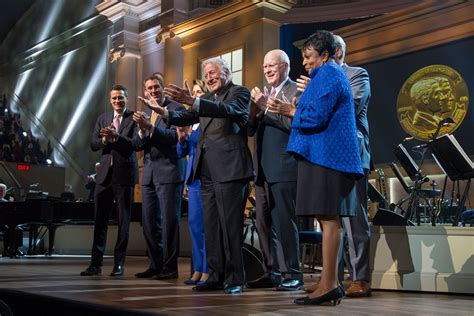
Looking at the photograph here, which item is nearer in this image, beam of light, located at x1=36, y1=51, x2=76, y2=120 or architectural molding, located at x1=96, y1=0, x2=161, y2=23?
architectural molding, located at x1=96, y1=0, x2=161, y2=23

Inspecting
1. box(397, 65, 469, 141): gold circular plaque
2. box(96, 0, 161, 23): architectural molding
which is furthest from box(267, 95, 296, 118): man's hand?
box(96, 0, 161, 23): architectural molding

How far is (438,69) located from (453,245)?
6.15 metres

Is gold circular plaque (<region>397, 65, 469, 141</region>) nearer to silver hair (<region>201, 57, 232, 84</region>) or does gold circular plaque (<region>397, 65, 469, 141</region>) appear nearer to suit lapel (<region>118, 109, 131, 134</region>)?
suit lapel (<region>118, 109, 131, 134</region>)

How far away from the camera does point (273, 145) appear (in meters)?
3.27

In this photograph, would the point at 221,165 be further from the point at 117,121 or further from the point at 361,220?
the point at 117,121

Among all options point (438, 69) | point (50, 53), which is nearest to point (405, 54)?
point (438, 69)

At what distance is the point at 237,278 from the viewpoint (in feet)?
10.1

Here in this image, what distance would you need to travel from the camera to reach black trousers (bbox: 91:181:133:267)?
13.6ft

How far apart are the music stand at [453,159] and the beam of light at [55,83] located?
37.1ft

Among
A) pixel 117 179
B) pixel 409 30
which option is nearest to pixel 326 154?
pixel 117 179

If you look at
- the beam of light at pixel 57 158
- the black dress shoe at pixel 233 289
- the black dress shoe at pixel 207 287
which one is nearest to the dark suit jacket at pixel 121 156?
the black dress shoe at pixel 207 287

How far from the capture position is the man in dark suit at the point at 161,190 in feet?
12.9

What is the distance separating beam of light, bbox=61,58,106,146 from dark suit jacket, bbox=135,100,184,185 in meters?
8.70

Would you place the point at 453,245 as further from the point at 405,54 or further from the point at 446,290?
the point at 405,54
